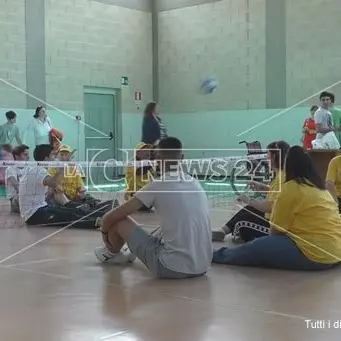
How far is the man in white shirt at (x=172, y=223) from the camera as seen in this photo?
14.6 ft

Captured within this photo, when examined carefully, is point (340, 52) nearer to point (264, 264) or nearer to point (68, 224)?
point (68, 224)

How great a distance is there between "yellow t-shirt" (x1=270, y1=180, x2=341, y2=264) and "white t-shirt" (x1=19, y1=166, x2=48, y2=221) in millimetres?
3455

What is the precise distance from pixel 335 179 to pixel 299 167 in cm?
A: 206

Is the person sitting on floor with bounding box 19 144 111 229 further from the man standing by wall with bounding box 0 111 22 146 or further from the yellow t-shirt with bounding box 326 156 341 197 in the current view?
the man standing by wall with bounding box 0 111 22 146

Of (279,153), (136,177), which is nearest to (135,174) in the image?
(136,177)

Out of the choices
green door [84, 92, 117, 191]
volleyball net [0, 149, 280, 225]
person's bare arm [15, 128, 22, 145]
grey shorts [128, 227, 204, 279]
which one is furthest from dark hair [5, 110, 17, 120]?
grey shorts [128, 227, 204, 279]

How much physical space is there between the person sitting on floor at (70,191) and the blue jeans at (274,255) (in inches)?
123

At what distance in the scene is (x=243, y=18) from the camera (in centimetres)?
1580

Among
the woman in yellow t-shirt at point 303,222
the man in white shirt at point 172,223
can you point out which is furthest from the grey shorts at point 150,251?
the woman in yellow t-shirt at point 303,222

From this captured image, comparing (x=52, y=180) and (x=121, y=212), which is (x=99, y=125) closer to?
(x=52, y=180)

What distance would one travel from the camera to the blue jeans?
15.6ft

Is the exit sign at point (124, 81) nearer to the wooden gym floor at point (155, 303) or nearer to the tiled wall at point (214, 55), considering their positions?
the tiled wall at point (214, 55)

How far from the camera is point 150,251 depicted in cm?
453

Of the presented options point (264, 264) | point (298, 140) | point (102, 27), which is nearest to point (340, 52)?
point (298, 140)
